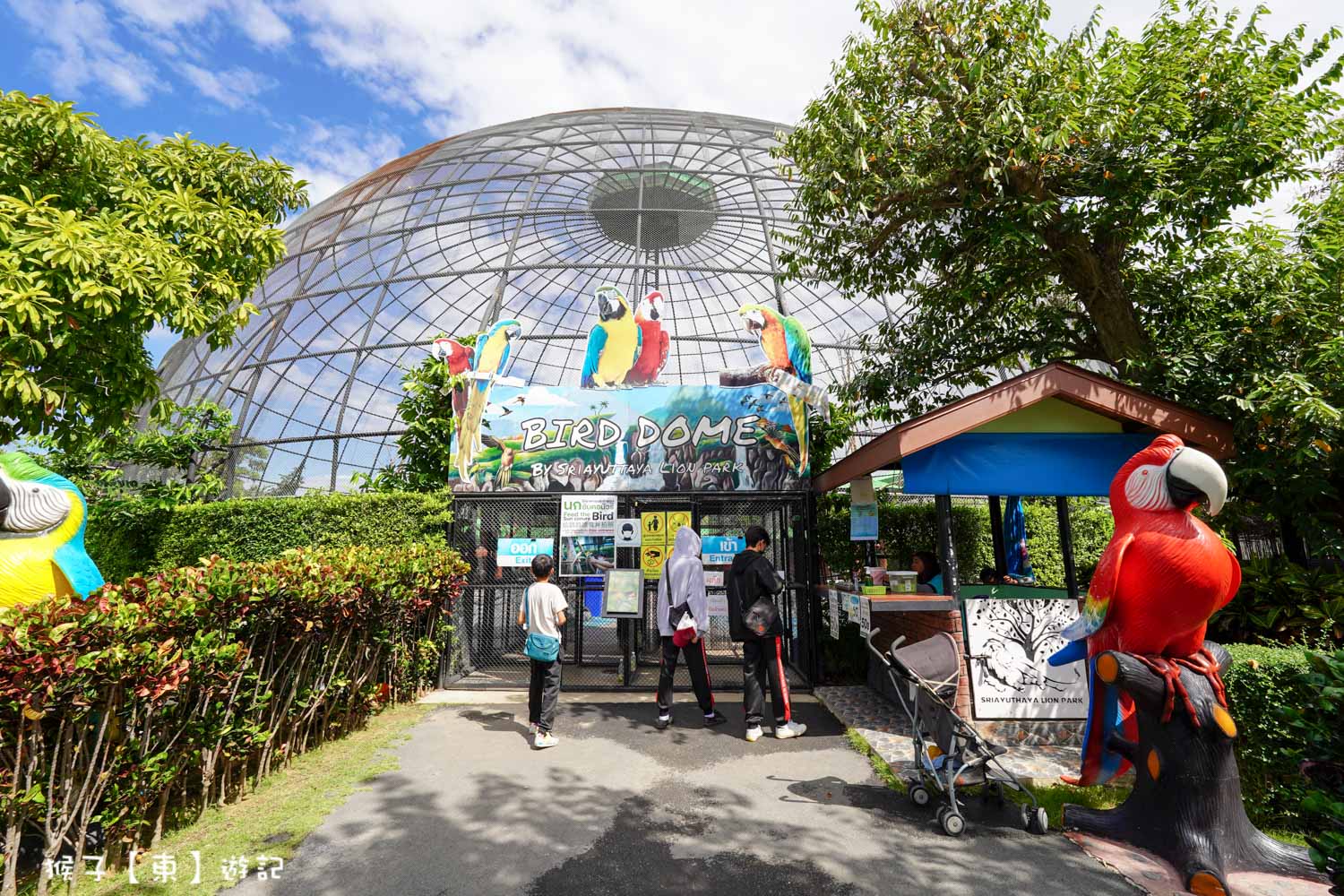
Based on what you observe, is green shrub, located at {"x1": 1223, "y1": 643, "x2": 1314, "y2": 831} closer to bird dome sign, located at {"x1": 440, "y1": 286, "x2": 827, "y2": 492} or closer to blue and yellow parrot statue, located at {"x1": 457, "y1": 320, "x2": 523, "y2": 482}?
bird dome sign, located at {"x1": 440, "y1": 286, "x2": 827, "y2": 492}

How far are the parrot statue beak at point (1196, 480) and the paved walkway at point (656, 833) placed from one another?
2489 mm

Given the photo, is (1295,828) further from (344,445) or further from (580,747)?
(344,445)

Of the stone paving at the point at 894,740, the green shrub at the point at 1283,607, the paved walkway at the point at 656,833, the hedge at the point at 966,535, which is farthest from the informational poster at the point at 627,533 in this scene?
the green shrub at the point at 1283,607

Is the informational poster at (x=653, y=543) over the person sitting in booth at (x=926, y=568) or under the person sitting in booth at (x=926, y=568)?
over

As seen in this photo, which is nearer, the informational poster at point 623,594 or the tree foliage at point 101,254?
the tree foliage at point 101,254

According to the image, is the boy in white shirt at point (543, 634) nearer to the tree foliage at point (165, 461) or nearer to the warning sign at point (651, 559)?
the warning sign at point (651, 559)

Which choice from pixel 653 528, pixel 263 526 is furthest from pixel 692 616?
pixel 263 526

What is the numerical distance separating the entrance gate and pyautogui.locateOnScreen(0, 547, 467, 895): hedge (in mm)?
2796

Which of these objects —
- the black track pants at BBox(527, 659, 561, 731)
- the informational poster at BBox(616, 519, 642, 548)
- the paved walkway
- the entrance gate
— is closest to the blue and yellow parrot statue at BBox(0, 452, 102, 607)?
the paved walkway

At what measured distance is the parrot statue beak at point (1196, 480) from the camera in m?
3.89

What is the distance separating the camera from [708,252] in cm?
2011

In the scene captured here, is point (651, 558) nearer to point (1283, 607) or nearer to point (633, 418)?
point (633, 418)

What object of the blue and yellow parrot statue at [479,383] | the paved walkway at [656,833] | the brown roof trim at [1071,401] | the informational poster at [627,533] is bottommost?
the paved walkway at [656,833]

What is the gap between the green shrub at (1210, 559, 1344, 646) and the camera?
5.50 metres
